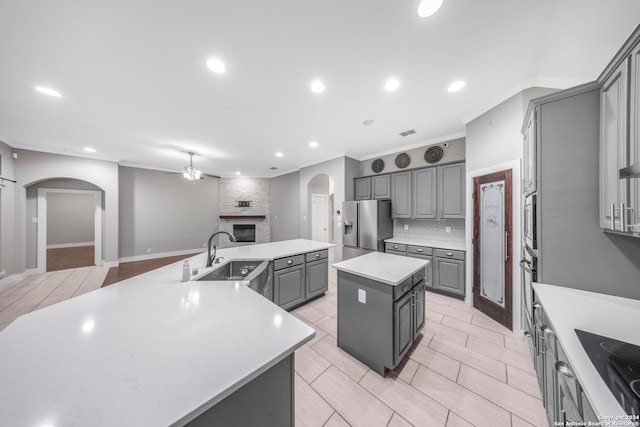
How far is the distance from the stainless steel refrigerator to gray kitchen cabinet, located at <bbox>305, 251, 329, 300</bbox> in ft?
3.83

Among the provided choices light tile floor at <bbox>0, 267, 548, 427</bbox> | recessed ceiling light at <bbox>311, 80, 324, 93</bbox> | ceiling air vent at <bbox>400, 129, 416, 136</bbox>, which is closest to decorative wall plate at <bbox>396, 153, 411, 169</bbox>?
ceiling air vent at <bbox>400, 129, 416, 136</bbox>

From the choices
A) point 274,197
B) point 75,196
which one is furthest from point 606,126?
point 75,196

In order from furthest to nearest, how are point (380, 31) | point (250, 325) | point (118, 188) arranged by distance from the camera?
point (118, 188), point (380, 31), point (250, 325)

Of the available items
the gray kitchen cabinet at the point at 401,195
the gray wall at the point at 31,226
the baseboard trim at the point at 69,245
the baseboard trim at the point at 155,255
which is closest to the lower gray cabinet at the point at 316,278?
the gray kitchen cabinet at the point at 401,195

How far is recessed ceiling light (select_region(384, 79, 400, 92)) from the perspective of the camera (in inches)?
86.1

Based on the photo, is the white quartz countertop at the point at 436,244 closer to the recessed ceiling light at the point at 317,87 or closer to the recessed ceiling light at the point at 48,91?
the recessed ceiling light at the point at 317,87

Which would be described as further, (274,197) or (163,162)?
(274,197)

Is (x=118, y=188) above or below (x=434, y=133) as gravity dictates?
below

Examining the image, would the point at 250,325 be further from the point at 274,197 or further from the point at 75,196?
the point at 75,196

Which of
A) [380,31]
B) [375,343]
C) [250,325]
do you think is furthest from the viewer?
[375,343]

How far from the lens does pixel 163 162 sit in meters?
5.50

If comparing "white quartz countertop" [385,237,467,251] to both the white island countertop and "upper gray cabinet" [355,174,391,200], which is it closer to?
"upper gray cabinet" [355,174,391,200]

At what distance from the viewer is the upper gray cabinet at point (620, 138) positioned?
1.03 metres

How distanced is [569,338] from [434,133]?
3.36 m
